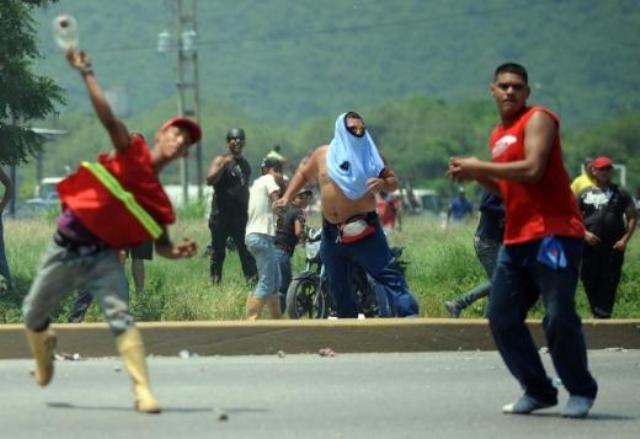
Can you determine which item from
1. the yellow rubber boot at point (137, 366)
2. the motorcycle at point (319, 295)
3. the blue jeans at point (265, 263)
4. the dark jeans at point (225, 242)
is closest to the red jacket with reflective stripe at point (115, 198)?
the yellow rubber boot at point (137, 366)

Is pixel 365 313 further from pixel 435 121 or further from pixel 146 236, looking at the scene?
pixel 435 121

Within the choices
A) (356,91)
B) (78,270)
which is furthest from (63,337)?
(356,91)

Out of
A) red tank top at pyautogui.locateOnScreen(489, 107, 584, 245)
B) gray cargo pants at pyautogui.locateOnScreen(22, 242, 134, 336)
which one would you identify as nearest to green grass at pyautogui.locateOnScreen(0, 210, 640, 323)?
gray cargo pants at pyautogui.locateOnScreen(22, 242, 134, 336)

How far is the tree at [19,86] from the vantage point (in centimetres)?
2053

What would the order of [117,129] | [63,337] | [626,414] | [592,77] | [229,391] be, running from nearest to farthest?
1. [117,129]
2. [626,414]
3. [229,391]
4. [63,337]
5. [592,77]

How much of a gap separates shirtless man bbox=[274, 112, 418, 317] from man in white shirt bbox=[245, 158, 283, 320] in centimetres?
137

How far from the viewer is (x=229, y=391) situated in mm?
12289

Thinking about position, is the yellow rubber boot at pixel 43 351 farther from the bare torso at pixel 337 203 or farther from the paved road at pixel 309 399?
the bare torso at pixel 337 203

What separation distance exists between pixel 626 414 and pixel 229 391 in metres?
2.49

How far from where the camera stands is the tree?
2053 cm

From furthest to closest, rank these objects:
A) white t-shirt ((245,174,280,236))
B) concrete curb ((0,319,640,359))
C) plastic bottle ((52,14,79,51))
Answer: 1. white t-shirt ((245,174,280,236))
2. concrete curb ((0,319,640,359))
3. plastic bottle ((52,14,79,51))

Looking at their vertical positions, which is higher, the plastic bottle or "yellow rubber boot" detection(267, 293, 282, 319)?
the plastic bottle

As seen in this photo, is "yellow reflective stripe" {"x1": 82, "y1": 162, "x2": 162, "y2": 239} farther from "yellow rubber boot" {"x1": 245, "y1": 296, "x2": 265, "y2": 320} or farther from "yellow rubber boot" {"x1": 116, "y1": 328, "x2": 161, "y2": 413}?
"yellow rubber boot" {"x1": 245, "y1": 296, "x2": 265, "y2": 320}

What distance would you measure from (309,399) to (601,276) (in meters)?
6.37
